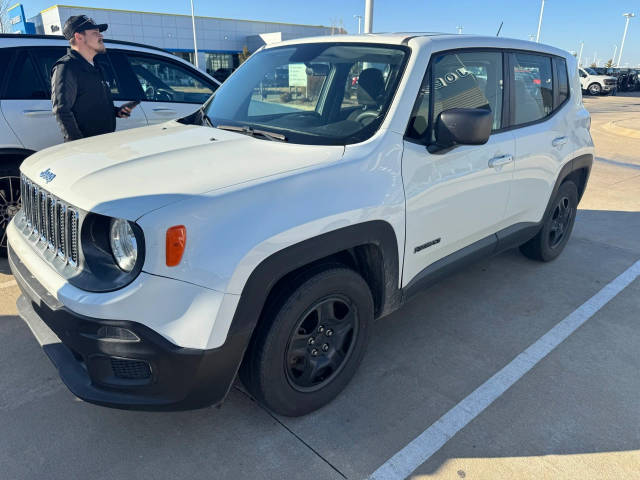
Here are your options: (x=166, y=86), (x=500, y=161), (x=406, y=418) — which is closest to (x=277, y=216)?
(x=406, y=418)

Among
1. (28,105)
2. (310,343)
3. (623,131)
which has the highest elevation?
(28,105)

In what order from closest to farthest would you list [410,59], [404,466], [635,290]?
[404,466]
[410,59]
[635,290]

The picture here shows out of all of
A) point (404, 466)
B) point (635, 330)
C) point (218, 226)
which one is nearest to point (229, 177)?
point (218, 226)

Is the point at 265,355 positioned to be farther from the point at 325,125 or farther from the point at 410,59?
the point at 410,59

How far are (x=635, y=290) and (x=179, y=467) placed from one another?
382 centimetres

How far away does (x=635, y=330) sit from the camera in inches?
135

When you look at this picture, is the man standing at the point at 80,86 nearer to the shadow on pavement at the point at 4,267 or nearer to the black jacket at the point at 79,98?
the black jacket at the point at 79,98

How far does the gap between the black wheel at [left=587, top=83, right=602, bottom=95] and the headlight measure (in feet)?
120

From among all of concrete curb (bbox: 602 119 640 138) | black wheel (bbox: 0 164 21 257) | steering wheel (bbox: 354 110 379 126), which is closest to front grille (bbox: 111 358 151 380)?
steering wheel (bbox: 354 110 379 126)

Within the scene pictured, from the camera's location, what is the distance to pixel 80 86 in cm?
385

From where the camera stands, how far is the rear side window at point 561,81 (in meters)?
4.09

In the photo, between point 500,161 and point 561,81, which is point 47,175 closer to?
point 500,161

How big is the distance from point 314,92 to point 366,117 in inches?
23.4

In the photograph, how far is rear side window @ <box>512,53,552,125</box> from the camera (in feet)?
11.6
